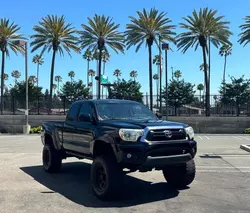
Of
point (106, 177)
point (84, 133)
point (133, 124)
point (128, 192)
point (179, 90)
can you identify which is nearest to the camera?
point (106, 177)

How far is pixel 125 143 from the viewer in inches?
287

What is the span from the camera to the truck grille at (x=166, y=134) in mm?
7336

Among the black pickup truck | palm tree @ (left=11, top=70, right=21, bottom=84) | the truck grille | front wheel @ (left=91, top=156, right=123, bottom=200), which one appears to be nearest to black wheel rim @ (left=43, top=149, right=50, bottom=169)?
the black pickup truck

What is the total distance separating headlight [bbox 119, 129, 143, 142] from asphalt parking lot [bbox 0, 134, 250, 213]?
121 centimetres

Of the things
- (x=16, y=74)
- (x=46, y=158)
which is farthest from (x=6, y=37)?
(x=16, y=74)

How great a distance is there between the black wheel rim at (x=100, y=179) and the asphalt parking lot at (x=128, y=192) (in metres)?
0.28

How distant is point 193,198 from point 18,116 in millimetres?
28262

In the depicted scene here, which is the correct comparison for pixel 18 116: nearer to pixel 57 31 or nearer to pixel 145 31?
pixel 57 31

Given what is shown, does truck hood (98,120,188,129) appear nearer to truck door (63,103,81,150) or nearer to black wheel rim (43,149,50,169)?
truck door (63,103,81,150)

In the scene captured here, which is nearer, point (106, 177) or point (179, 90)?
point (106, 177)

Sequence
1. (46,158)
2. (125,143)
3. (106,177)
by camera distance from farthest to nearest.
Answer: (46,158)
(106,177)
(125,143)

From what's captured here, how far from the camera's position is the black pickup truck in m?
7.29

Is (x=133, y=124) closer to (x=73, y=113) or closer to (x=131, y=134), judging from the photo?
(x=131, y=134)

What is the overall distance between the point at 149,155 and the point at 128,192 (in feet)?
4.41
